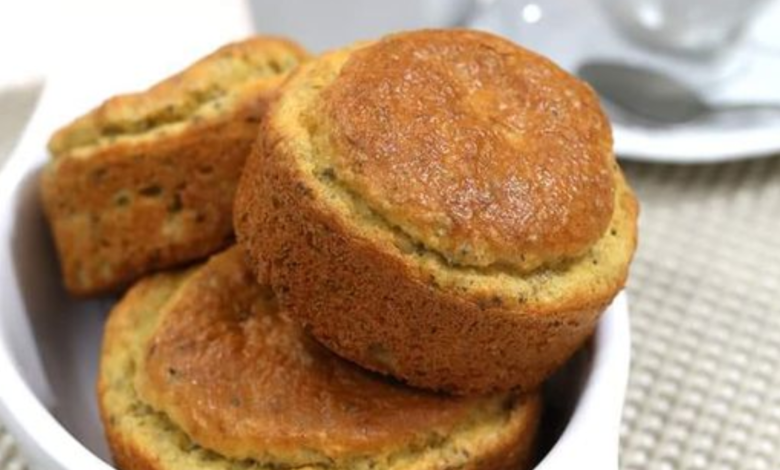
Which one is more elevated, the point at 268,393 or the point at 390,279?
the point at 390,279

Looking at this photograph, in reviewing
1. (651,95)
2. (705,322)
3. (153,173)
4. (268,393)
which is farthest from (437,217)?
(651,95)

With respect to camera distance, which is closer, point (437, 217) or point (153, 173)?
point (437, 217)

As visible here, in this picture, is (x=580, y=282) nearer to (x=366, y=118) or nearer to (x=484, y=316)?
(x=484, y=316)

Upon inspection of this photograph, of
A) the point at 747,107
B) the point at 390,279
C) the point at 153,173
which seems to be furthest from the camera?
the point at 747,107

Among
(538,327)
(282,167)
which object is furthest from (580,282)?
(282,167)

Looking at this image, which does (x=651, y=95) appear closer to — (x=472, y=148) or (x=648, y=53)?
(x=648, y=53)

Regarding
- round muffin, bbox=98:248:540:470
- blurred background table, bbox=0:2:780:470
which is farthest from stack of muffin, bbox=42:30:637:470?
blurred background table, bbox=0:2:780:470

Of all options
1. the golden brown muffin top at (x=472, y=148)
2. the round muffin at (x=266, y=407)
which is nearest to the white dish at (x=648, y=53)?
the golden brown muffin top at (x=472, y=148)
